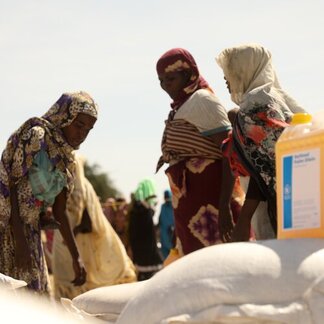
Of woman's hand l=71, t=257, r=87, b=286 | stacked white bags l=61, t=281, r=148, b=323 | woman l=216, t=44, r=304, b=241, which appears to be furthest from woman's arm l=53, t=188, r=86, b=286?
stacked white bags l=61, t=281, r=148, b=323

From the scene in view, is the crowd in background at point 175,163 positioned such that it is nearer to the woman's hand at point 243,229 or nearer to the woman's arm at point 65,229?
the woman's arm at point 65,229

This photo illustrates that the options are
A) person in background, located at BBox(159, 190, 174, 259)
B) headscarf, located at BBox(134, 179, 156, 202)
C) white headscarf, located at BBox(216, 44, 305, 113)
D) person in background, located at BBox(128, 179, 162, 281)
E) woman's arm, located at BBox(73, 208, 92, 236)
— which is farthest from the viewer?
person in background, located at BBox(159, 190, 174, 259)

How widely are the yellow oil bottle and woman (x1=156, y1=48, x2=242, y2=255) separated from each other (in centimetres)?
362

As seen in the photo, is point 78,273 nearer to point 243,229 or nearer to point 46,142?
point 46,142

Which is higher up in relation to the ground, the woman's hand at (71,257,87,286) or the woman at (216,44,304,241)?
the woman at (216,44,304,241)

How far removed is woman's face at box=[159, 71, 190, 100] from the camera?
690 centimetres

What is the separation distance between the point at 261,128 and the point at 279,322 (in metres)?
3.05

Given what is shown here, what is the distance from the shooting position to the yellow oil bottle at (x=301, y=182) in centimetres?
285

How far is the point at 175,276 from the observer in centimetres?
260

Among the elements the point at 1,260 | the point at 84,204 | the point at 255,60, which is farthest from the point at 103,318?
the point at 84,204

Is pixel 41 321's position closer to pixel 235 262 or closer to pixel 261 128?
pixel 235 262

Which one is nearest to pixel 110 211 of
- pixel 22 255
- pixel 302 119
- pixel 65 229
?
pixel 65 229

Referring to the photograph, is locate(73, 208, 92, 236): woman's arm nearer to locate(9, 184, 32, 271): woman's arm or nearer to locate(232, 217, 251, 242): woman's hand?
locate(9, 184, 32, 271): woman's arm

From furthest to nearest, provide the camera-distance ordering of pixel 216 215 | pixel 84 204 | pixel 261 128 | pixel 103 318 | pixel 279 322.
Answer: pixel 84 204 → pixel 216 215 → pixel 261 128 → pixel 103 318 → pixel 279 322
